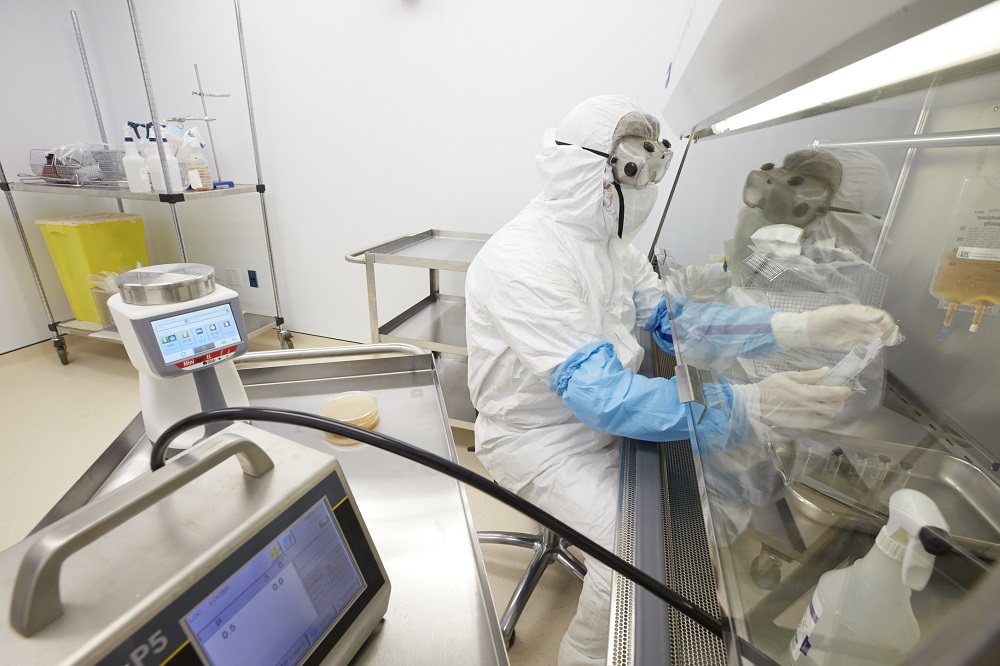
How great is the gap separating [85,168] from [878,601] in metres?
3.47

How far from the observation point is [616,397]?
3.07ft

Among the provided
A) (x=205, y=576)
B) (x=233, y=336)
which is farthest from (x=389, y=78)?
(x=205, y=576)

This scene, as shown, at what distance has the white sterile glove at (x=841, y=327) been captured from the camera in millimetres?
605

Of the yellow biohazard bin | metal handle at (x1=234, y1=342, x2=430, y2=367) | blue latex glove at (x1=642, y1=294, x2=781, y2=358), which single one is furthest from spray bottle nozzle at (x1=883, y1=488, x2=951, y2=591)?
the yellow biohazard bin

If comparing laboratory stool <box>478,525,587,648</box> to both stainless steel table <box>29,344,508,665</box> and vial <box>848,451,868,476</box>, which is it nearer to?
stainless steel table <box>29,344,508,665</box>

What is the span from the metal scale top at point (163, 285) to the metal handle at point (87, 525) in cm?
33

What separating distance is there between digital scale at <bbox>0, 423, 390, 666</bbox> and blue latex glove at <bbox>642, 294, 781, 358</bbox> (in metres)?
0.71

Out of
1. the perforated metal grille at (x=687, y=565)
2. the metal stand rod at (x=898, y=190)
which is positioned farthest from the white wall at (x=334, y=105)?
the perforated metal grille at (x=687, y=565)

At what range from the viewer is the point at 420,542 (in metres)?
0.66

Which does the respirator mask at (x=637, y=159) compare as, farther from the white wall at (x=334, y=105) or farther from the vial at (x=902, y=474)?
the white wall at (x=334, y=105)

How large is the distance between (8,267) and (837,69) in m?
3.95

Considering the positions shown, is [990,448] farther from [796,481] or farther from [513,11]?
[513,11]

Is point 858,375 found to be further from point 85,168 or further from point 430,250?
point 85,168

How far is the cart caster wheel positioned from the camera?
49 centimetres
